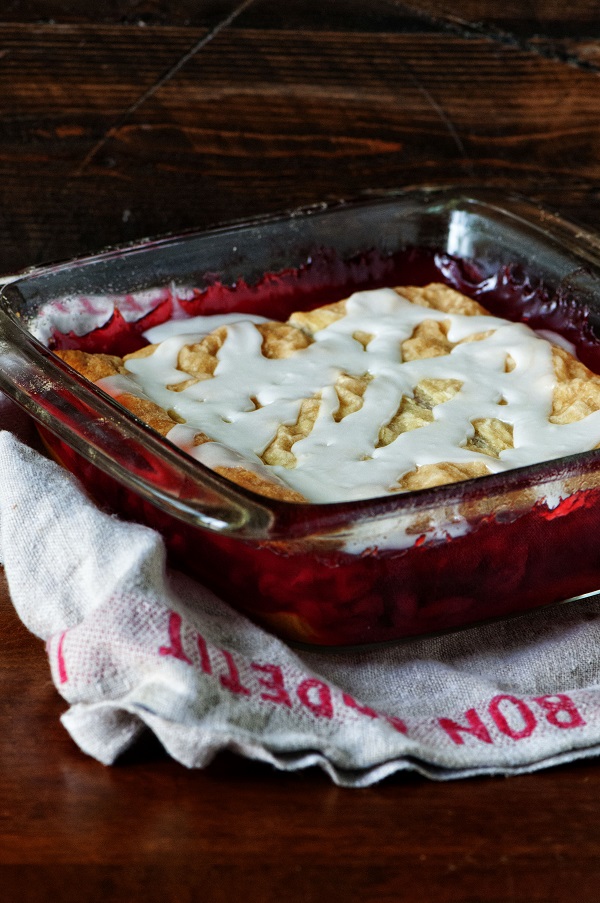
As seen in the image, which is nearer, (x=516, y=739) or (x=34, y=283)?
(x=516, y=739)

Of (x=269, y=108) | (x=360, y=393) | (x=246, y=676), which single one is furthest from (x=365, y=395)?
(x=269, y=108)

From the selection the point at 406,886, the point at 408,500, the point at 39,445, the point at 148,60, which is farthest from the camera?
the point at 148,60

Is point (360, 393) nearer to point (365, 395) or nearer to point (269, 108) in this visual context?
point (365, 395)

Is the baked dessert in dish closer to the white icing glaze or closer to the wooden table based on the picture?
the white icing glaze

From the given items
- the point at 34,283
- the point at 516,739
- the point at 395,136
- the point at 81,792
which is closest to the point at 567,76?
the point at 395,136

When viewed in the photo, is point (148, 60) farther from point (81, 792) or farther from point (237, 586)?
point (81, 792)

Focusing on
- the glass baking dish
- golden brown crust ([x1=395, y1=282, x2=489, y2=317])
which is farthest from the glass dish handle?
golden brown crust ([x1=395, y1=282, x2=489, y2=317])
